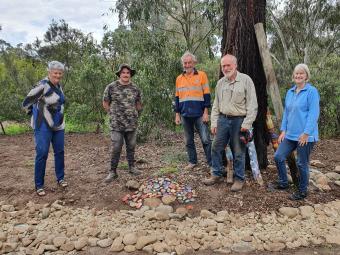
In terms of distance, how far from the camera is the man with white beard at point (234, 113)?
453cm

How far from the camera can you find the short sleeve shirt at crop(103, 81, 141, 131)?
211 inches

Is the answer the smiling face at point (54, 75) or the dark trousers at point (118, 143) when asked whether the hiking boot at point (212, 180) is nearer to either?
the dark trousers at point (118, 143)

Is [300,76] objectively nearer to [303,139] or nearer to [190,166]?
[303,139]

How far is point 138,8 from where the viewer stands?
29.2ft

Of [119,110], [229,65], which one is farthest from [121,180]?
[229,65]

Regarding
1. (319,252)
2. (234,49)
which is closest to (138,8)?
(234,49)

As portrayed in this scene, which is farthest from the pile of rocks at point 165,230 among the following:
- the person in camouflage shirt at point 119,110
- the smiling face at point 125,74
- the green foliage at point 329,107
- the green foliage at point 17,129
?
the green foliage at point 17,129

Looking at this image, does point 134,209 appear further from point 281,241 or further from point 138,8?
point 138,8

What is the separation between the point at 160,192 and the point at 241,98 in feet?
5.35

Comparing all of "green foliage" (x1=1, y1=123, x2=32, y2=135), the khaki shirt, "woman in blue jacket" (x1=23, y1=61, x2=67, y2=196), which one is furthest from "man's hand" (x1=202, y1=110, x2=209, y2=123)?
"green foliage" (x1=1, y1=123, x2=32, y2=135)

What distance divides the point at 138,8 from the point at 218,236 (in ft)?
21.4

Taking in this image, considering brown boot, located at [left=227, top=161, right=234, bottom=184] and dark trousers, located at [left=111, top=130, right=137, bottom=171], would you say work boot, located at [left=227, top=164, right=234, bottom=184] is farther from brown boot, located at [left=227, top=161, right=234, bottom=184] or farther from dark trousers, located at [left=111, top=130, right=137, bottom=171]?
dark trousers, located at [left=111, top=130, right=137, bottom=171]

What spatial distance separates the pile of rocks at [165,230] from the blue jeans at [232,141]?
0.66m

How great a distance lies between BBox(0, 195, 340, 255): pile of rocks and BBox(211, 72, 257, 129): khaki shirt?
1.21 metres
